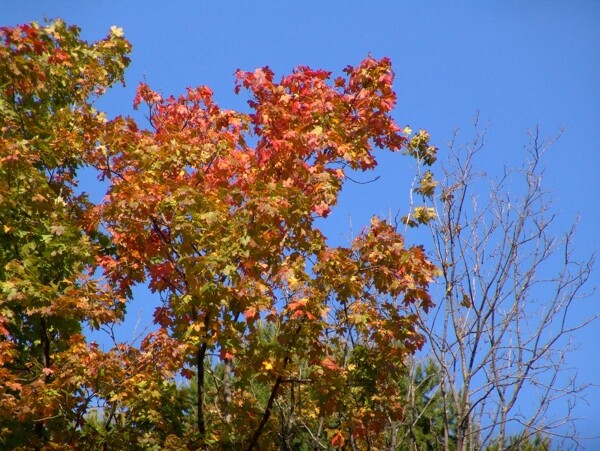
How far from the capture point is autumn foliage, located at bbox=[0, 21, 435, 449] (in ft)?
22.4

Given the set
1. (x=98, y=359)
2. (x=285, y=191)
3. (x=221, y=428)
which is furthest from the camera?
(x=221, y=428)

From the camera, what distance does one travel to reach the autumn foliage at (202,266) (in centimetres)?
682

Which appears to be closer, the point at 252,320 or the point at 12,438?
the point at 252,320

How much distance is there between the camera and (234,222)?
6.68m

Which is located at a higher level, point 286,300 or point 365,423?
point 286,300

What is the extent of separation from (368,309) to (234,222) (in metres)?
1.92

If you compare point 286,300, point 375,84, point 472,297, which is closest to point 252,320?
point 286,300

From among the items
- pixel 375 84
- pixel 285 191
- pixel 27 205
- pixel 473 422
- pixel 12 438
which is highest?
pixel 375 84

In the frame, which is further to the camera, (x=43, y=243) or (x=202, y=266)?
(x=43, y=243)

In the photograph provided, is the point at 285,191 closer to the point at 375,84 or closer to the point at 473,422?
the point at 375,84

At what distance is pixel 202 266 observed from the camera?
655cm

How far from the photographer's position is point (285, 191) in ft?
21.4

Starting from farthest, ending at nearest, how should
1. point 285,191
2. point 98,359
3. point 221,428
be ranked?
A: point 221,428 → point 98,359 → point 285,191

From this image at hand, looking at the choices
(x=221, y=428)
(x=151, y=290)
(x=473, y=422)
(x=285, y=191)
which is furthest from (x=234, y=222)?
(x=473, y=422)
